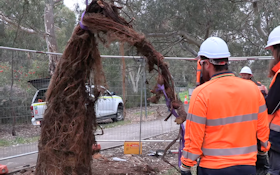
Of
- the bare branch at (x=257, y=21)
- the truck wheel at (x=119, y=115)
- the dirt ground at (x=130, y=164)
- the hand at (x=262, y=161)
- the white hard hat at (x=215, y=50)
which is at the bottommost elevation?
the dirt ground at (x=130, y=164)

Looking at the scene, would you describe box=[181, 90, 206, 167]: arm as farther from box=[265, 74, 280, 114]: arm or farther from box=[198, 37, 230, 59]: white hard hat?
box=[265, 74, 280, 114]: arm

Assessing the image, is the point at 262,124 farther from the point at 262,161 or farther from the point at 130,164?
the point at 130,164

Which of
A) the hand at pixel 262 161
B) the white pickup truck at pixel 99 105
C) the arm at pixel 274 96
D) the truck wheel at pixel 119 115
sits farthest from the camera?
the truck wheel at pixel 119 115

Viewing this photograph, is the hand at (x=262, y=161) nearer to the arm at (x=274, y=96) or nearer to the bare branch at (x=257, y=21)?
the arm at (x=274, y=96)

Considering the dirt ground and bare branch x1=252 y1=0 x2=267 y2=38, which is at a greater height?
bare branch x1=252 y1=0 x2=267 y2=38

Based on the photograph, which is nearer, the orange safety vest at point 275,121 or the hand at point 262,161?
A: the orange safety vest at point 275,121

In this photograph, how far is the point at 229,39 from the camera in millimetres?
12984

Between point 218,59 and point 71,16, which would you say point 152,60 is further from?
point 71,16

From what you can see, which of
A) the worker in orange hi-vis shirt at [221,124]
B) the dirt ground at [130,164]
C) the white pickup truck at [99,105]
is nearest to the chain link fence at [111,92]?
the white pickup truck at [99,105]

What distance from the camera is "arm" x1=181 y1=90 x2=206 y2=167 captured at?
6.75ft

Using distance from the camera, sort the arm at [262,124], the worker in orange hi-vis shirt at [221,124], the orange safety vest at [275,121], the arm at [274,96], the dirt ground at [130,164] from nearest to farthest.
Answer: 1. the worker in orange hi-vis shirt at [221,124]
2. the arm at [262,124]
3. the arm at [274,96]
4. the orange safety vest at [275,121]
5. the dirt ground at [130,164]

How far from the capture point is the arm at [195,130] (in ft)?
6.75

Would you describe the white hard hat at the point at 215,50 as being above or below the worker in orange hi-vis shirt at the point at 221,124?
above

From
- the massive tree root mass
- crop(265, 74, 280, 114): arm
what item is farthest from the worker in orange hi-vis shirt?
the massive tree root mass
